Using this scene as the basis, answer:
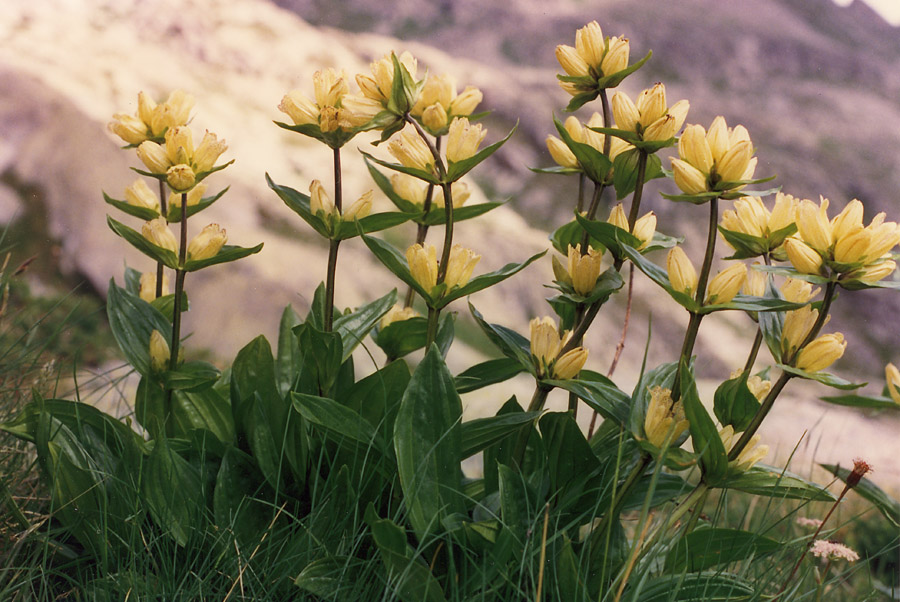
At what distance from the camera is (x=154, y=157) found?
2.73ft

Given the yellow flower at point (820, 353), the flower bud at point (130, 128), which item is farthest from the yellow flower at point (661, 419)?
the flower bud at point (130, 128)

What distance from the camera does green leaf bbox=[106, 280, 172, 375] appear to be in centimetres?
91

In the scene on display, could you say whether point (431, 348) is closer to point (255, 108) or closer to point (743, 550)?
point (743, 550)

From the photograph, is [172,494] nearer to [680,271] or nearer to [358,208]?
[358,208]

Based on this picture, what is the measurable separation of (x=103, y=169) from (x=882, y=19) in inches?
144

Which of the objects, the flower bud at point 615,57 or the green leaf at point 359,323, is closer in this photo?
the flower bud at point 615,57

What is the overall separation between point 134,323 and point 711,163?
0.69 metres

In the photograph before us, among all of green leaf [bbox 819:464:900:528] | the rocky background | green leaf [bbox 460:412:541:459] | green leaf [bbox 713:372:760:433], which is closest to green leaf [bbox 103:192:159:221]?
green leaf [bbox 460:412:541:459]

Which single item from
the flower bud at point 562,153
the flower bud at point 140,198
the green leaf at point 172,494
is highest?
the flower bud at point 562,153

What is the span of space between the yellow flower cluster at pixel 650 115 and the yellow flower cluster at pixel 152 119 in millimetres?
530

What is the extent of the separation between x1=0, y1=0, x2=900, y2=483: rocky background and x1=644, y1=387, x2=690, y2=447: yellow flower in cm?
162

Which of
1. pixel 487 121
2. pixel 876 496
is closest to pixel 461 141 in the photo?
pixel 876 496

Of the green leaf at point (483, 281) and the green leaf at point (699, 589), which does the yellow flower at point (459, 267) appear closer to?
the green leaf at point (483, 281)

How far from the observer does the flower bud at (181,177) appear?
80 centimetres
